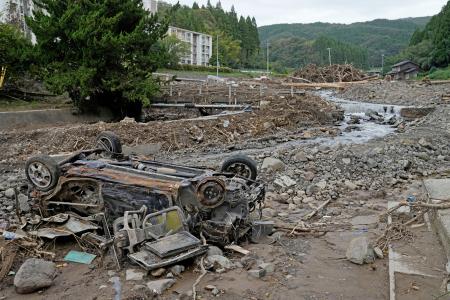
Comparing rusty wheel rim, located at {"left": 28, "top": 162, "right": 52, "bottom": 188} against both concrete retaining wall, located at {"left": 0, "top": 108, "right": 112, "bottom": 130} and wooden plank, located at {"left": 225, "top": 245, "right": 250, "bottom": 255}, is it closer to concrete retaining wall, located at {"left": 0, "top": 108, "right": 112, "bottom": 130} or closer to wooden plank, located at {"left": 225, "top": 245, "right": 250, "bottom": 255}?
wooden plank, located at {"left": 225, "top": 245, "right": 250, "bottom": 255}

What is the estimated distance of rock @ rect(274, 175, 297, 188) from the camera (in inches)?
402

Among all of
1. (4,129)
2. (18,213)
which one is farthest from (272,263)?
(4,129)

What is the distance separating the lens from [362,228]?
7.50 m

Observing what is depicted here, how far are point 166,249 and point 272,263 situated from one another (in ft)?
4.56

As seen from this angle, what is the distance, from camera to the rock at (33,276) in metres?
5.41

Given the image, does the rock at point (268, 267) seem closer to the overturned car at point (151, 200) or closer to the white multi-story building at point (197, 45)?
the overturned car at point (151, 200)

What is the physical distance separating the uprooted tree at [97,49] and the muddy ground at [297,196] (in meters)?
4.69

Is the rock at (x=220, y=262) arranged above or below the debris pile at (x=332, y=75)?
below

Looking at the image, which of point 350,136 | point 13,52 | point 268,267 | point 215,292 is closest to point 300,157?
point 268,267

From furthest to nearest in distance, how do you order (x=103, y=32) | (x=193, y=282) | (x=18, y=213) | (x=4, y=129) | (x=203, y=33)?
1. (x=203, y=33)
2. (x=103, y=32)
3. (x=4, y=129)
4. (x=18, y=213)
5. (x=193, y=282)

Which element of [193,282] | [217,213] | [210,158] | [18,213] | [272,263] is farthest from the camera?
[210,158]

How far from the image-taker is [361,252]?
5.93 m

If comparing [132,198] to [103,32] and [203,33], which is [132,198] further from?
[203,33]

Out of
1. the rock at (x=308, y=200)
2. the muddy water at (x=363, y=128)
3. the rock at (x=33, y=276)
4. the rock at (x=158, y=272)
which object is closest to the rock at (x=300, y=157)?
the rock at (x=308, y=200)
